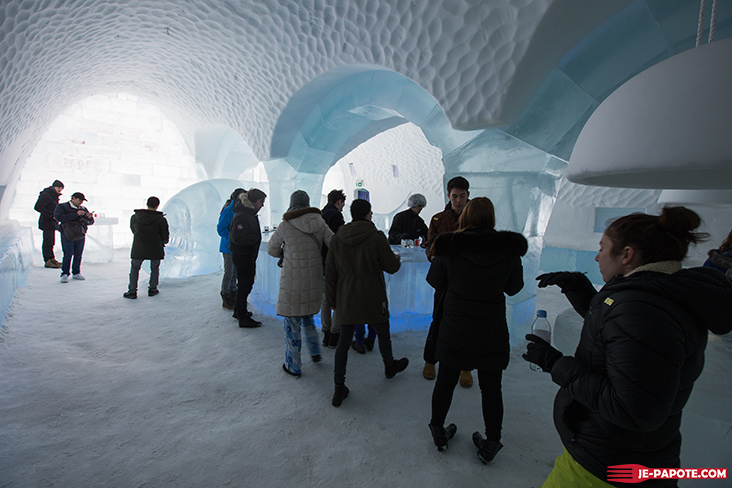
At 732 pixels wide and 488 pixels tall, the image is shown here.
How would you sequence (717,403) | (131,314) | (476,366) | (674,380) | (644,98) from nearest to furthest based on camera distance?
(674,380), (644,98), (717,403), (476,366), (131,314)

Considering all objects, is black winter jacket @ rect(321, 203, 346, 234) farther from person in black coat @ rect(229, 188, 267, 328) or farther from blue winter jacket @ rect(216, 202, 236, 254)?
blue winter jacket @ rect(216, 202, 236, 254)

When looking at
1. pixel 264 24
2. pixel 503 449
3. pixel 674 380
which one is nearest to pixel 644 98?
pixel 674 380

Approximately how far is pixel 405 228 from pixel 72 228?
211 inches

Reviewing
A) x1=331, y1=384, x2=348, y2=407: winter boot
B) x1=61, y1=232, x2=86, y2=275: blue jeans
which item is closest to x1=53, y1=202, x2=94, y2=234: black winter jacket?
x1=61, y1=232, x2=86, y2=275: blue jeans

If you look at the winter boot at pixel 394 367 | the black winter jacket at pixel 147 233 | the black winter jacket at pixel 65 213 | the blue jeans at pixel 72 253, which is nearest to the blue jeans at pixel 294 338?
the winter boot at pixel 394 367

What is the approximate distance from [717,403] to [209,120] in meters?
8.86

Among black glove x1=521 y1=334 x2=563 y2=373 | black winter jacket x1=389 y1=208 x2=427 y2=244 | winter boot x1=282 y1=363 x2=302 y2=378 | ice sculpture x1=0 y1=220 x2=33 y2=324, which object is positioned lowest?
winter boot x1=282 y1=363 x2=302 y2=378

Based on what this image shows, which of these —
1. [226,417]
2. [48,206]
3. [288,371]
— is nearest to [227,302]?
[288,371]

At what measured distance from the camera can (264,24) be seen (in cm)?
477

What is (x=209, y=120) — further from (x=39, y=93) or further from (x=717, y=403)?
(x=717, y=403)

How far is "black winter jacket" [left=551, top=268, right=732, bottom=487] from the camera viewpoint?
3.16ft

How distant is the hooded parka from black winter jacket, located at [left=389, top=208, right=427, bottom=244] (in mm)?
1363

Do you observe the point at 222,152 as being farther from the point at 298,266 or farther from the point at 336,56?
the point at 298,266

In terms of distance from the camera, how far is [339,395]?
2.61m
